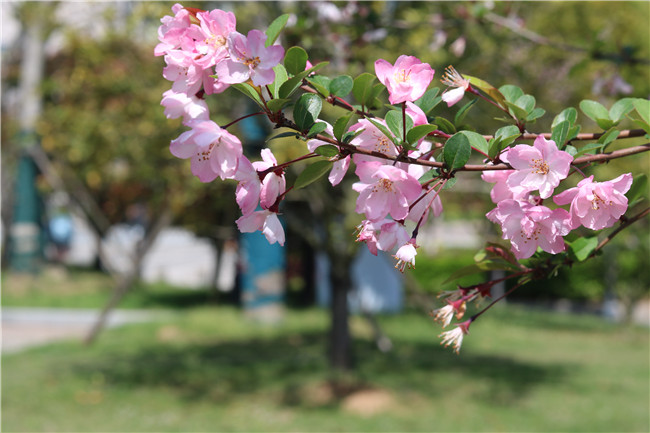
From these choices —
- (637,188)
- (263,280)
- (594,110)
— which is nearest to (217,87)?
(594,110)

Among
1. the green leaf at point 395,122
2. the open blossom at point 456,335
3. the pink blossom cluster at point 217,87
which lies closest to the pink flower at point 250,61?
the pink blossom cluster at point 217,87

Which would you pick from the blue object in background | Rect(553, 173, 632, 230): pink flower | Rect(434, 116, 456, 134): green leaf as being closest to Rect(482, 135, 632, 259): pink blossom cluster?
Rect(553, 173, 632, 230): pink flower

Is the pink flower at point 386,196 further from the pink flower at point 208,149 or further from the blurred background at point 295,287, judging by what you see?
the blurred background at point 295,287

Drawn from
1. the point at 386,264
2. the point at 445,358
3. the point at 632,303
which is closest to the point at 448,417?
the point at 445,358

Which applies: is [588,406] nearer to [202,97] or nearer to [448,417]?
[448,417]

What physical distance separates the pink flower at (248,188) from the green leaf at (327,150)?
117mm

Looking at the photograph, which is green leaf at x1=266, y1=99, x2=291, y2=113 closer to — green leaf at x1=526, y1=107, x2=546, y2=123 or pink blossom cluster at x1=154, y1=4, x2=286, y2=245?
pink blossom cluster at x1=154, y1=4, x2=286, y2=245

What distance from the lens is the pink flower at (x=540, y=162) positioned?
1.17m

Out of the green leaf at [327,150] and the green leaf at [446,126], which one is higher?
the green leaf at [446,126]

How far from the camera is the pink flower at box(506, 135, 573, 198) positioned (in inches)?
46.0

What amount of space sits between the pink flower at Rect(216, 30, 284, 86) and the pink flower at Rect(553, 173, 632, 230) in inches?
20.7

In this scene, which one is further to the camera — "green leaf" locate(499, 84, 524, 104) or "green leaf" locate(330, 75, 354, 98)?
"green leaf" locate(499, 84, 524, 104)

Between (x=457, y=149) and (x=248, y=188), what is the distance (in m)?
0.35

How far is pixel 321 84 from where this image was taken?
125 cm
